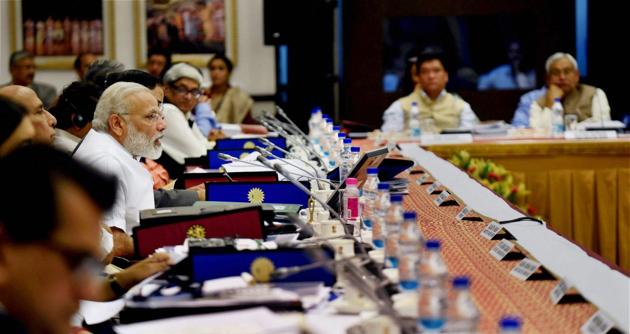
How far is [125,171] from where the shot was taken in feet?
11.9

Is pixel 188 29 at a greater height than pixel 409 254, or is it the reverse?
pixel 188 29

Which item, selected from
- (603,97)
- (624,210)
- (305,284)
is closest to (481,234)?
(305,284)

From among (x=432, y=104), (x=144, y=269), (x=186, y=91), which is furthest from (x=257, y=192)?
(x=432, y=104)

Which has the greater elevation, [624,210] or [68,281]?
[68,281]

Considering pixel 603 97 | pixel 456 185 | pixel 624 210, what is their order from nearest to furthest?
pixel 456 185
pixel 624 210
pixel 603 97

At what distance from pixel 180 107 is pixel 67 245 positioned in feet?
16.8

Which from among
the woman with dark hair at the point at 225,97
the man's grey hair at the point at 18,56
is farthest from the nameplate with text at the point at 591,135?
the man's grey hair at the point at 18,56

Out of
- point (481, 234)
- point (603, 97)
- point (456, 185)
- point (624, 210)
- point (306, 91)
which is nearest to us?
point (481, 234)

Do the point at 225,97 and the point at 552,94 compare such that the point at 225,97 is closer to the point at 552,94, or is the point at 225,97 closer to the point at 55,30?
the point at 55,30

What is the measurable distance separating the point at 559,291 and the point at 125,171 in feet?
5.82

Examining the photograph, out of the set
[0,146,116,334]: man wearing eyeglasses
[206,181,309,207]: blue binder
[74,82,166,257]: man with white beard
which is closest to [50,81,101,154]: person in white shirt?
[74,82,166,257]: man with white beard

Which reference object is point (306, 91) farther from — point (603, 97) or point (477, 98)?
point (603, 97)

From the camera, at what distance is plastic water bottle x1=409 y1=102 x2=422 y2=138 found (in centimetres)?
719

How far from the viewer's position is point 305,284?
222cm
